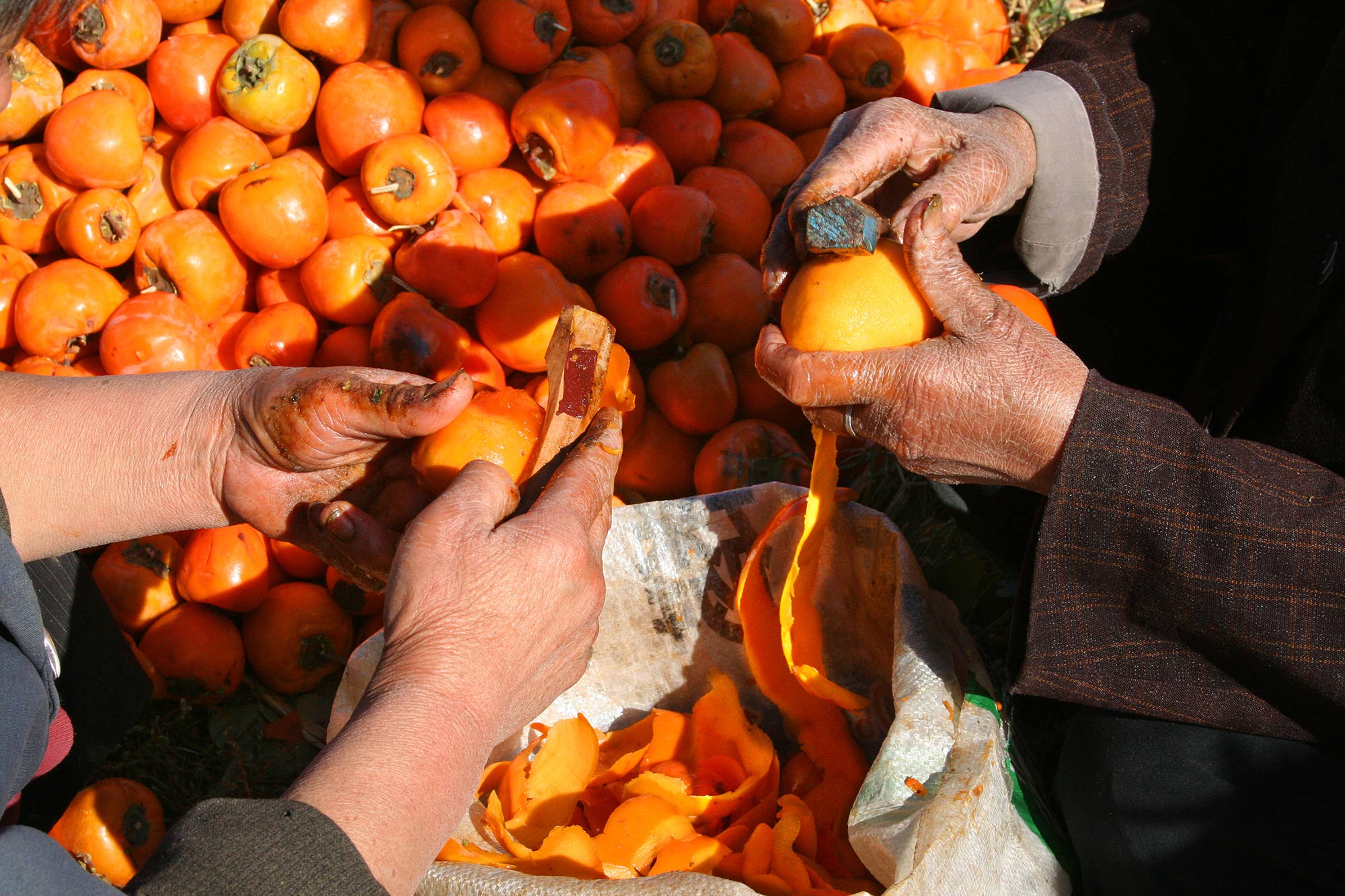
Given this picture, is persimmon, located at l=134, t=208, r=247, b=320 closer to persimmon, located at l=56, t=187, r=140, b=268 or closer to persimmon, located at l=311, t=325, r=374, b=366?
persimmon, located at l=56, t=187, r=140, b=268

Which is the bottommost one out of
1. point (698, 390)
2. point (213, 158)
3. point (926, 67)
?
point (698, 390)

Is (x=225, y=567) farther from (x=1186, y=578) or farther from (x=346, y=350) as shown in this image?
(x=1186, y=578)

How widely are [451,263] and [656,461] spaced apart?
960 mm

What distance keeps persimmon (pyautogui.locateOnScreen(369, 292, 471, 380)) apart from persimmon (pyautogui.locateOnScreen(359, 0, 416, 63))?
1051mm

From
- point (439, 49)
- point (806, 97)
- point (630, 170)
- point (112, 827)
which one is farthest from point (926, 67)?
point (112, 827)

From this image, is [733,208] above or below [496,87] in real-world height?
below

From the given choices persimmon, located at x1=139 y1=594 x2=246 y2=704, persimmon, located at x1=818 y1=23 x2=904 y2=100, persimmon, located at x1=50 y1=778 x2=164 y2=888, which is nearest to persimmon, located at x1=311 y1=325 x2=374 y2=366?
persimmon, located at x1=139 y1=594 x2=246 y2=704

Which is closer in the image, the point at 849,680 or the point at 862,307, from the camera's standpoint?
the point at 862,307

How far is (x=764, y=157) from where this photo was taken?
352 cm

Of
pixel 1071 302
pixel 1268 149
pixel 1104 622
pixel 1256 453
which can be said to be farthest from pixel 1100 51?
pixel 1104 622

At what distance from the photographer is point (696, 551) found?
2.51 m

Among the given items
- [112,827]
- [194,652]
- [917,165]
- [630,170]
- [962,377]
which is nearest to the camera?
[962,377]

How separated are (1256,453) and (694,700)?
1.57 metres

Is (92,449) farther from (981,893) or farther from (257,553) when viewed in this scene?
(981,893)
